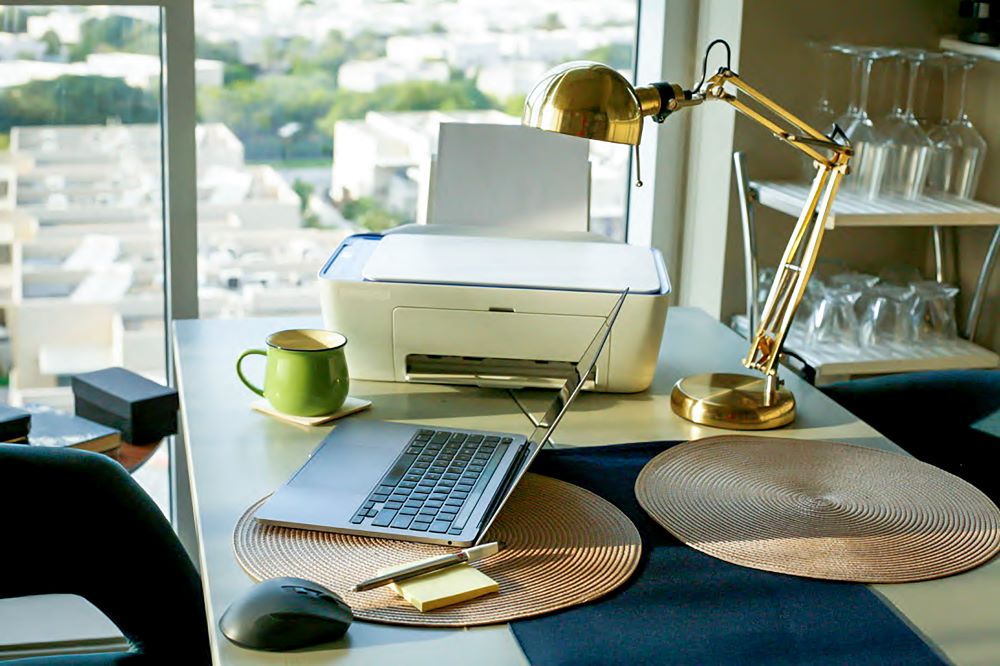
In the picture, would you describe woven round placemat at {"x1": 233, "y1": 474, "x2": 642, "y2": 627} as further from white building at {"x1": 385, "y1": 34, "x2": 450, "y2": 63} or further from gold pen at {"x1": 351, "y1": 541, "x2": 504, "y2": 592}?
white building at {"x1": 385, "y1": 34, "x2": 450, "y2": 63}

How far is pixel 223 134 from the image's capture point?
2631mm

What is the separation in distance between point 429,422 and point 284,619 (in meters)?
0.62

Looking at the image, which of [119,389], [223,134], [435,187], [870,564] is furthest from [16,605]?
[870,564]

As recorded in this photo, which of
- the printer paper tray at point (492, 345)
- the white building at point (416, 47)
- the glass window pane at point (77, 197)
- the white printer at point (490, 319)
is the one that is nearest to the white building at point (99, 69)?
the glass window pane at point (77, 197)

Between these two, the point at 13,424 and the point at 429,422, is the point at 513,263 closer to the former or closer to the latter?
the point at 429,422

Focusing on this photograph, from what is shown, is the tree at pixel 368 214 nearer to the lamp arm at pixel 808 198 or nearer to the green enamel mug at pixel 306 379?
the green enamel mug at pixel 306 379

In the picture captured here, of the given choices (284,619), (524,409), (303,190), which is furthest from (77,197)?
(284,619)

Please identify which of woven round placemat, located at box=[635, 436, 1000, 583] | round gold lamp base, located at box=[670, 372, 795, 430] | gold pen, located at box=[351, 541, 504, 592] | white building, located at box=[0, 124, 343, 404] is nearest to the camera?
gold pen, located at box=[351, 541, 504, 592]

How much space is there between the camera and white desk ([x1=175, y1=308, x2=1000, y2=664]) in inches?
44.1

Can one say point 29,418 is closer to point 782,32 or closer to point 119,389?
point 119,389

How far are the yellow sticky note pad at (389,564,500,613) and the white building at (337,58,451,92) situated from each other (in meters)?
1.71

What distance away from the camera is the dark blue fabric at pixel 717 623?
3.64ft

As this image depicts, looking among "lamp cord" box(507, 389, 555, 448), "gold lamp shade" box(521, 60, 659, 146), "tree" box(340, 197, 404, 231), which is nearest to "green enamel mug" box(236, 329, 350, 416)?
"lamp cord" box(507, 389, 555, 448)

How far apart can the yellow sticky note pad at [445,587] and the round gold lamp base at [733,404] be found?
0.58 metres
